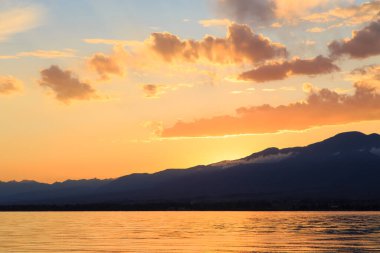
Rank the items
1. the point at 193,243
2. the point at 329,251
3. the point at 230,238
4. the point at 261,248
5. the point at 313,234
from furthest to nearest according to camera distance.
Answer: the point at 313,234 → the point at 230,238 → the point at 193,243 → the point at 261,248 → the point at 329,251

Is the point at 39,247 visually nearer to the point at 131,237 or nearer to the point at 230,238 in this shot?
the point at 131,237

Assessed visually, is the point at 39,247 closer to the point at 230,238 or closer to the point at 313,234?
the point at 230,238

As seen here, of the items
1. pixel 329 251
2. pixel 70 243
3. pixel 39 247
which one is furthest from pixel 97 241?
pixel 329 251

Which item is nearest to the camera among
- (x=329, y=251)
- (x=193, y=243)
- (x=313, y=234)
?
(x=329, y=251)

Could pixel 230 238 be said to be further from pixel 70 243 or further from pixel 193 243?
pixel 70 243

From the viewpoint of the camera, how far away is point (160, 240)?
8212 centimetres

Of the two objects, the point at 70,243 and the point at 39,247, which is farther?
the point at 70,243

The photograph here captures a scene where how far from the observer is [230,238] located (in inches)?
3391

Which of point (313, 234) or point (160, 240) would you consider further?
point (313, 234)

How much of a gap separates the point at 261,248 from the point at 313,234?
77.3 ft

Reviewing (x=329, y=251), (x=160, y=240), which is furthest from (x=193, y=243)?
(x=329, y=251)

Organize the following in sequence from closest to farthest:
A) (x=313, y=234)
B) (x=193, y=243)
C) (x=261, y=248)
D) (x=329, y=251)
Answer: (x=329, y=251)
(x=261, y=248)
(x=193, y=243)
(x=313, y=234)

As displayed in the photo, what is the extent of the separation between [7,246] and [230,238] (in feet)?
93.9

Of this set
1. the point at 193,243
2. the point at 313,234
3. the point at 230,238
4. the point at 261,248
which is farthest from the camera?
the point at 313,234
